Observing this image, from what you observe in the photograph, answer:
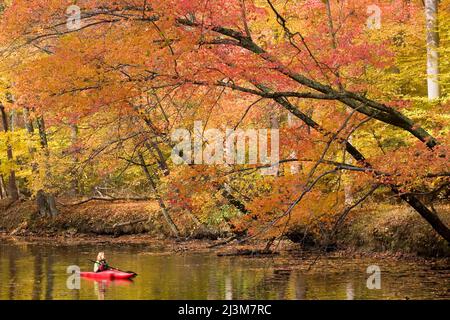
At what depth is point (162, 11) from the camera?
12672 millimetres

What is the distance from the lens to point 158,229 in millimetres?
29250

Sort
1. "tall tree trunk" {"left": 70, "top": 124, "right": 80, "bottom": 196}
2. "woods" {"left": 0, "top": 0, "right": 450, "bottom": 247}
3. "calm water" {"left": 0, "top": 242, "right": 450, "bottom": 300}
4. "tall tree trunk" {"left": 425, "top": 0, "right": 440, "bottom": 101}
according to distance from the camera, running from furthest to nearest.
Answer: "tall tree trunk" {"left": 70, "top": 124, "right": 80, "bottom": 196} < "tall tree trunk" {"left": 425, "top": 0, "right": 440, "bottom": 101} < "calm water" {"left": 0, "top": 242, "right": 450, "bottom": 300} < "woods" {"left": 0, "top": 0, "right": 450, "bottom": 247}

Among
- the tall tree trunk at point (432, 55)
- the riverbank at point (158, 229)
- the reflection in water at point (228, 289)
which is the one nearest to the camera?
the reflection in water at point (228, 289)

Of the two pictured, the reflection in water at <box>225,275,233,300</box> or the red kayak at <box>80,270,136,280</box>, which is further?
the red kayak at <box>80,270,136,280</box>

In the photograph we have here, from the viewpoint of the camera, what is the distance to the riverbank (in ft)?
66.7

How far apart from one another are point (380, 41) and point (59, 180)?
15.3m

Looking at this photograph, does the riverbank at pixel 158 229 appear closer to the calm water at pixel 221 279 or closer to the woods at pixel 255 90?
the woods at pixel 255 90

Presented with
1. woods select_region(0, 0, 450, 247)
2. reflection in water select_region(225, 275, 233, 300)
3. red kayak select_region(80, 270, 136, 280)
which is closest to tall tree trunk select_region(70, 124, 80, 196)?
woods select_region(0, 0, 450, 247)

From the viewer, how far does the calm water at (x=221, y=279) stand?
1534 cm

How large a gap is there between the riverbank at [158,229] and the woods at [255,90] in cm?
66

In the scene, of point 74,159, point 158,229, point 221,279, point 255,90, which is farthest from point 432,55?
point 74,159

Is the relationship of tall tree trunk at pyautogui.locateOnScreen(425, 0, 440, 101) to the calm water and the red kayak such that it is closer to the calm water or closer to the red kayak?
the calm water

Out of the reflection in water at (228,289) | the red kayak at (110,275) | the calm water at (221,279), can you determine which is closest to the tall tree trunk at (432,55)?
the calm water at (221,279)

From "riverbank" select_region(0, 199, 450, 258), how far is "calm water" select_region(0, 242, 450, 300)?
1.23 metres
